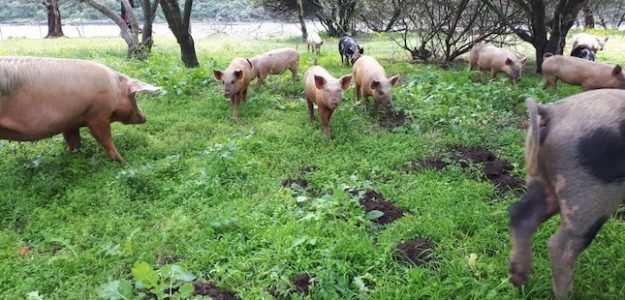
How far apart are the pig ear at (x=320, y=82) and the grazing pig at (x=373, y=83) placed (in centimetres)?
79

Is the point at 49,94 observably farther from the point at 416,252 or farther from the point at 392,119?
the point at 392,119

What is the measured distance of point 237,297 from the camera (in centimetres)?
324

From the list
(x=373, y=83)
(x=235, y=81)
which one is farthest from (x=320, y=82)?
(x=235, y=81)

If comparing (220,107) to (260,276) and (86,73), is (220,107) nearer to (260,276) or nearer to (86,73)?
(86,73)

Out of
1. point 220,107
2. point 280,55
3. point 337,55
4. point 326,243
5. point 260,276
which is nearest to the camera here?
point 260,276

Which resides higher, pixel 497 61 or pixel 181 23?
pixel 181 23

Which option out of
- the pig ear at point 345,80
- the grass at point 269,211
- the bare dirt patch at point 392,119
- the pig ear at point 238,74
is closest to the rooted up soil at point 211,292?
the grass at point 269,211

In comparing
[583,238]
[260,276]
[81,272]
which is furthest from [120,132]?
[583,238]

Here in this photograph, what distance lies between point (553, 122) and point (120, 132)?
16.6ft

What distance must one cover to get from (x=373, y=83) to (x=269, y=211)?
285cm

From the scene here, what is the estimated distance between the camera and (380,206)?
435cm

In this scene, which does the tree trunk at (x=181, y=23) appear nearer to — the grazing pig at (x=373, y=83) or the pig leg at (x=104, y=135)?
the grazing pig at (x=373, y=83)

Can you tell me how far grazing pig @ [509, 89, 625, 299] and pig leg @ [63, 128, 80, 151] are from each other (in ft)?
15.1

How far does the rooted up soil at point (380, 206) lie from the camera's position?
13.7 feet
